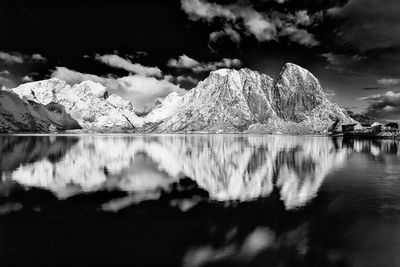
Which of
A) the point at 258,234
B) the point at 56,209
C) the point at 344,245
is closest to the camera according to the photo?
the point at 344,245


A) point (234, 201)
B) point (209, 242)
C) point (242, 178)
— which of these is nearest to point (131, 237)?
point (209, 242)

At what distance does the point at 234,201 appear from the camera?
35.9 metres

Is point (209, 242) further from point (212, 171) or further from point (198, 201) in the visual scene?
point (212, 171)

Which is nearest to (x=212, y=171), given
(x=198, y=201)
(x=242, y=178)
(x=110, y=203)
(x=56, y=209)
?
(x=242, y=178)

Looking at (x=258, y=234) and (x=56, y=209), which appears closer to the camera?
(x=258, y=234)

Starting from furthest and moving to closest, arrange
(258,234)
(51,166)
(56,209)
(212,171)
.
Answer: (51,166) < (212,171) < (56,209) < (258,234)

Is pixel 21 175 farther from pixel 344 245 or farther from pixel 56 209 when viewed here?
pixel 344 245

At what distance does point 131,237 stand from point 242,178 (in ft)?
96.7

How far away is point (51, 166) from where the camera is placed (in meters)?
A: 63.9

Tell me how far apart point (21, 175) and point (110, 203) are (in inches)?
1038

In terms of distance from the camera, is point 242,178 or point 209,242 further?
point 242,178

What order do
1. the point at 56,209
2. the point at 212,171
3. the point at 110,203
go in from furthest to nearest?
the point at 212,171 → the point at 110,203 → the point at 56,209

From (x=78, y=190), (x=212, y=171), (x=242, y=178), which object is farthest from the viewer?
(x=212, y=171)

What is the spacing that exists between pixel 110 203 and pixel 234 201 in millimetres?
12900
